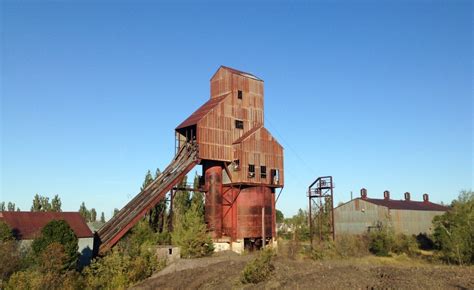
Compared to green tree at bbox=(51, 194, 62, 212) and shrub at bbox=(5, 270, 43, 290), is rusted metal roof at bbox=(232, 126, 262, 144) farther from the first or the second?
green tree at bbox=(51, 194, 62, 212)

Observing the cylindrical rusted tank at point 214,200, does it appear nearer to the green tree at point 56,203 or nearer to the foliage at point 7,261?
the foliage at point 7,261

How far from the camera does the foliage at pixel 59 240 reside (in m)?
24.4

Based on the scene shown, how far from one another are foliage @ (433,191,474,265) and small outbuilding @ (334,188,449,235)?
11085 millimetres

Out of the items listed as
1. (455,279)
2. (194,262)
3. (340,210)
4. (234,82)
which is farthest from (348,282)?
(340,210)

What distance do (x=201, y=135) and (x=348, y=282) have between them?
68.4 feet

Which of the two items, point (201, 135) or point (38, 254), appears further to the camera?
point (201, 135)

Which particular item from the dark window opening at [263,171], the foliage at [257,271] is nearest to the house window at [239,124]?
the dark window opening at [263,171]

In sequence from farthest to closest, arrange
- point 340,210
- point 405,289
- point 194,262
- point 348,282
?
1. point 340,210
2. point 194,262
3. point 348,282
4. point 405,289

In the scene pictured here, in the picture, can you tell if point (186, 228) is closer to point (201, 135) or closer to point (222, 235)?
point (222, 235)

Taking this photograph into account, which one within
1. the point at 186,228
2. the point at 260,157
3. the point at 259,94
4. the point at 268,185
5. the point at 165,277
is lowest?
the point at 165,277

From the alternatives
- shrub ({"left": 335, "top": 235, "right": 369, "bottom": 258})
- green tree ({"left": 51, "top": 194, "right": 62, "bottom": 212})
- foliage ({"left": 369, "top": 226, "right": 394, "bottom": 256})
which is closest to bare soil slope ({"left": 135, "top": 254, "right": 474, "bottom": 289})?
A: shrub ({"left": 335, "top": 235, "right": 369, "bottom": 258})

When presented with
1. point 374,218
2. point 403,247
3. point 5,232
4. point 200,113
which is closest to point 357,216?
point 374,218

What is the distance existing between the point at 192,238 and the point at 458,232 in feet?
69.0

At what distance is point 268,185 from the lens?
128ft
